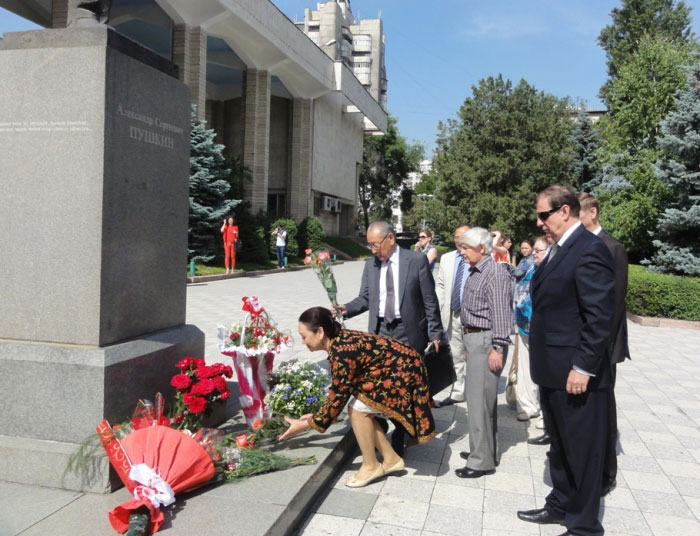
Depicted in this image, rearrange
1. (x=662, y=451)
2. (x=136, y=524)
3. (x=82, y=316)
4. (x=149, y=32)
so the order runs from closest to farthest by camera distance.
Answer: (x=136, y=524) → (x=82, y=316) → (x=662, y=451) → (x=149, y=32)

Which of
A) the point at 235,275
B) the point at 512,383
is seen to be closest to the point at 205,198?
the point at 235,275

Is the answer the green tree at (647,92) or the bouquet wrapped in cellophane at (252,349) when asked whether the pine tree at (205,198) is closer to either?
the green tree at (647,92)

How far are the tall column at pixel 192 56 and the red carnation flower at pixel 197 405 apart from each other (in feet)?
59.7

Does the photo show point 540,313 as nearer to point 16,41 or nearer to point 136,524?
point 136,524

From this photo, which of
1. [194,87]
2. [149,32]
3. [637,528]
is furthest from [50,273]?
[149,32]

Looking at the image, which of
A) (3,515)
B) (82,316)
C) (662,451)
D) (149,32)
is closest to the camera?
(3,515)

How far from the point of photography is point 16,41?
390cm

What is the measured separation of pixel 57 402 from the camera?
11.8 feet

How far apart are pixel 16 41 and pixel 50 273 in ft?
5.13

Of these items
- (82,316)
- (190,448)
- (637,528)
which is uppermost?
(82,316)

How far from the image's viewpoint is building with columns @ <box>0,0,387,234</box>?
20.8 metres

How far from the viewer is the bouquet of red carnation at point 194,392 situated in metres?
3.87

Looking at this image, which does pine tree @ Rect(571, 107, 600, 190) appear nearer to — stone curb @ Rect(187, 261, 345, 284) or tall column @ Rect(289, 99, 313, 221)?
tall column @ Rect(289, 99, 313, 221)

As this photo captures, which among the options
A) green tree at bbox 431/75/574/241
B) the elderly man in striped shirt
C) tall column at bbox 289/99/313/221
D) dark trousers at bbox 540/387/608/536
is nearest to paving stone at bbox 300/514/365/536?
the elderly man in striped shirt
